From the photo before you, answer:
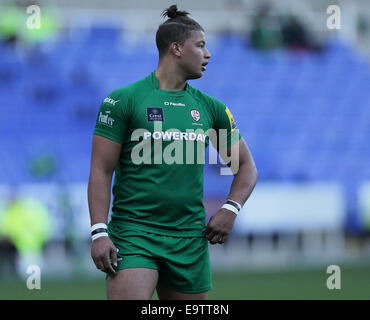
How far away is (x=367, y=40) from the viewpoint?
20.3 meters

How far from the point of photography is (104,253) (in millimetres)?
3756

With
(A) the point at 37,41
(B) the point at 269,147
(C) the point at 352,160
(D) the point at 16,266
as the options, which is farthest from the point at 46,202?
(C) the point at 352,160

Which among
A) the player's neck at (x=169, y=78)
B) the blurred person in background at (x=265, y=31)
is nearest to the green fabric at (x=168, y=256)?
the player's neck at (x=169, y=78)

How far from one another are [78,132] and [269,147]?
15.6 feet

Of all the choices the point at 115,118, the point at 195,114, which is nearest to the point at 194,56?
the point at 195,114

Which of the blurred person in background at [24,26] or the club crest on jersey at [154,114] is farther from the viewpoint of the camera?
the blurred person in background at [24,26]

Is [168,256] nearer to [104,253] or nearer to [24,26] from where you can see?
[104,253]

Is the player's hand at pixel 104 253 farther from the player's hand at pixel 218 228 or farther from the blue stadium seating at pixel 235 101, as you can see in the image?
the blue stadium seating at pixel 235 101

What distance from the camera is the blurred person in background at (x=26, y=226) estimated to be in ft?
45.1

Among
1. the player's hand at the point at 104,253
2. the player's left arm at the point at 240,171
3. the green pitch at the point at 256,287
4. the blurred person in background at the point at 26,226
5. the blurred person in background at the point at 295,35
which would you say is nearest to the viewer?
the player's hand at the point at 104,253

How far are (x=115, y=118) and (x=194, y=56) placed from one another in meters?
0.64

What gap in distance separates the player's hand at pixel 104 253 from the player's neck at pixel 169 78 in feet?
3.37

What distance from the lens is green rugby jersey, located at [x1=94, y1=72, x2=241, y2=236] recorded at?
3984 millimetres
